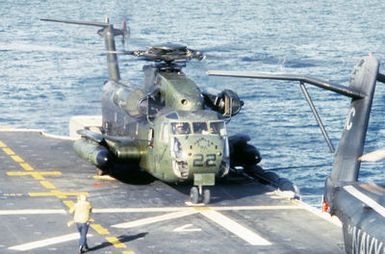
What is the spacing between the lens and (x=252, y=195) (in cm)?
4388

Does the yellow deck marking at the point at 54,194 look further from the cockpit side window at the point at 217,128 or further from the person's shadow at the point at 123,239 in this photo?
the person's shadow at the point at 123,239

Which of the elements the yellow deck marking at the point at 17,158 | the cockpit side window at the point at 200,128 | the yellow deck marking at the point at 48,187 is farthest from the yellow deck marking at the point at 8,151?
the cockpit side window at the point at 200,128

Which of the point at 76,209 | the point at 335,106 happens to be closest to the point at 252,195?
the point at 76,209

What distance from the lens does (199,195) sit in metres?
41.2

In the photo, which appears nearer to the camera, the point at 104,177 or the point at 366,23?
the point at 104,177

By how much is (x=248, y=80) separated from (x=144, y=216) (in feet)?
246

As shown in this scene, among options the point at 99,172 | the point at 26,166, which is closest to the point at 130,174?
the point at 99,172

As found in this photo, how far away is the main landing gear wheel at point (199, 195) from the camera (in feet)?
135

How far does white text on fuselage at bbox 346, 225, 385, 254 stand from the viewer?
84.0ft

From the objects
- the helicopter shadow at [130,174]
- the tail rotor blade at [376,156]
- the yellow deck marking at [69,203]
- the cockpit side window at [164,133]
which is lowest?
the yellow deck marking at [69,203]

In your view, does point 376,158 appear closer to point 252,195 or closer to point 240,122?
point 252,195

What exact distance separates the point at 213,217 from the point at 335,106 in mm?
60781

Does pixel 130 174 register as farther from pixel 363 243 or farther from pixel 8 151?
pixel 363 243

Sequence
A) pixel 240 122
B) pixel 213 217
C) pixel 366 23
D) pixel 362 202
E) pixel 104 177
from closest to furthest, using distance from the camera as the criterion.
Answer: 1. pixel 362 202
2. pixel 213 217
3. pixel 104 177
4. pixel 240 122
5. pixel 366 23
